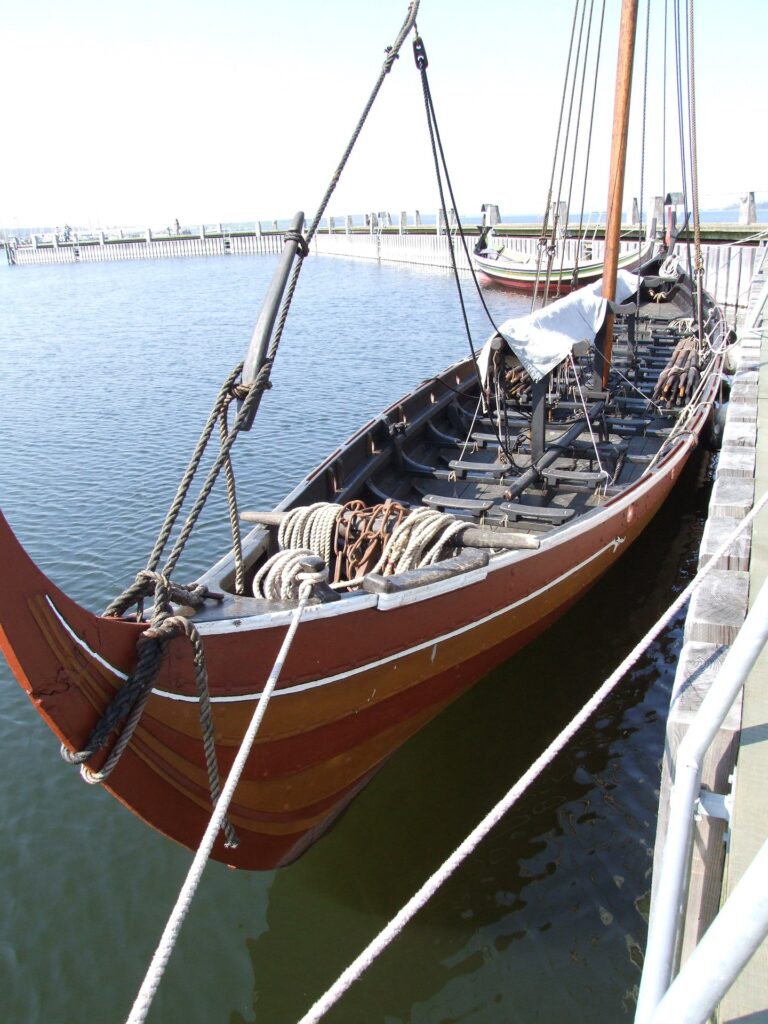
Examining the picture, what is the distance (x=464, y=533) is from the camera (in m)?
6.00

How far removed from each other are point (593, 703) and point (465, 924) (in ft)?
7.96

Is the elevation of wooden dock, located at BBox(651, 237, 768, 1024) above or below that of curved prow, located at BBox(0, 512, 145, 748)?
below

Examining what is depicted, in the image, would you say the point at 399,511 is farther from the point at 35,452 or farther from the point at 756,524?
the point at 35,452

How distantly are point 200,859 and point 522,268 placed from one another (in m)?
38.8

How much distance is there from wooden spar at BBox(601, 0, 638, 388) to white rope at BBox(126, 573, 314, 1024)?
7430 mm

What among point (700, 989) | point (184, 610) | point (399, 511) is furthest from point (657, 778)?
point (700, 989)

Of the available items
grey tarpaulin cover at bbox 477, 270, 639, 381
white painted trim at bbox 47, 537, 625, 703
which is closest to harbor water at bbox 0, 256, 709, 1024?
white painted trim at bbox 47, 537, 625, 703

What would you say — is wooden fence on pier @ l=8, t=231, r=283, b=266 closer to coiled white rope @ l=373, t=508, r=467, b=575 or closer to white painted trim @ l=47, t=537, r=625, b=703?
white painted trim @ l=47, t=537, r=625, b=703

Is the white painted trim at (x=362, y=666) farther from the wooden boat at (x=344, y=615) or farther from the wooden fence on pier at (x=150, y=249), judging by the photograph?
the wooden fence on pier at (x=150, y=249)

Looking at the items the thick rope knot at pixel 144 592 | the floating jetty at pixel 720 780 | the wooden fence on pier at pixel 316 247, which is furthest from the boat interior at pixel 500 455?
the wooden fence on pier at pixel 316 247

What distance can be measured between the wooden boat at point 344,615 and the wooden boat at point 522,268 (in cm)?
2397

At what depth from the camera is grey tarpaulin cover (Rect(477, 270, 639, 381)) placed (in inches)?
337

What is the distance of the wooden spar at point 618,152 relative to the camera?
9719mm

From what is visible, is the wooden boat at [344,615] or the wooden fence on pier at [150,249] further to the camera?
A: the wooden fence on pier at [150,249]
